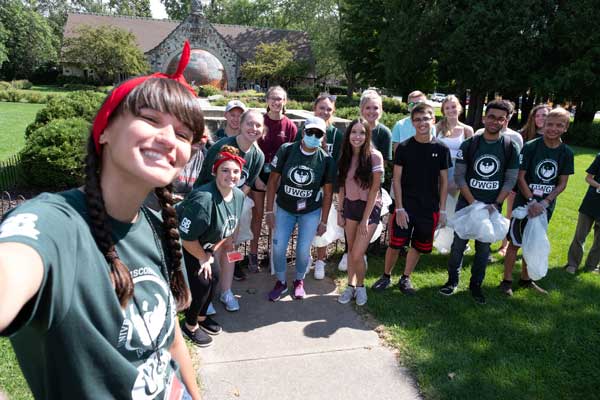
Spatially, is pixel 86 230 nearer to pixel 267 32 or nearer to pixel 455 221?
pixel 455 221

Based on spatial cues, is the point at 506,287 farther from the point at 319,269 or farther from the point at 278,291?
the point at 278,291

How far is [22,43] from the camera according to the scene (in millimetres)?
50281

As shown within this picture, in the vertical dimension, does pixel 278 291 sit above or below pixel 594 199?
below

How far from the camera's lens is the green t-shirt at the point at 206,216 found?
3.48m

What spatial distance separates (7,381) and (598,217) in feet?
21.7

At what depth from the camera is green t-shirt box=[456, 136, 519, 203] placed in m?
4.49

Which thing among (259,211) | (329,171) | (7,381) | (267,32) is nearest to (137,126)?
(7,381)

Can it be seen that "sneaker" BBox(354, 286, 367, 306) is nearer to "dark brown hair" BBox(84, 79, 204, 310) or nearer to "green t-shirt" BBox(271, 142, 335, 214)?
"green t-shirt" BBox(271, 142, 335, 214)

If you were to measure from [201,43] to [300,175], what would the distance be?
44411 millimetres

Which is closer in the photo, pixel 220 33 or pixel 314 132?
pixel 314 132

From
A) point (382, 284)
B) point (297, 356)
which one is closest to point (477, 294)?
point (382, 284)

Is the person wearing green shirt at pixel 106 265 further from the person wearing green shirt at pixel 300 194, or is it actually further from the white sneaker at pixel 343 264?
the white sneaker at pixel 343 264

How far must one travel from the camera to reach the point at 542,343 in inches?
157

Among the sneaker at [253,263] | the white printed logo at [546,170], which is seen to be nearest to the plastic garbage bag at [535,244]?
the white printed logo at [546,170]
